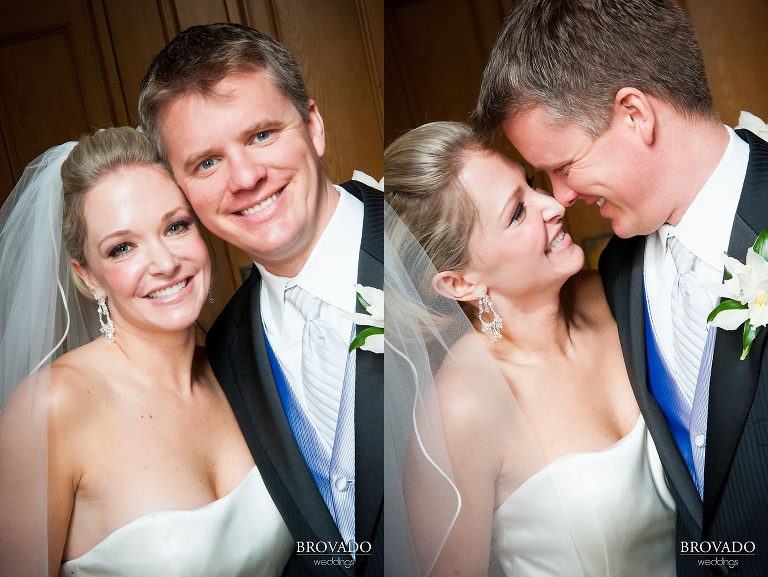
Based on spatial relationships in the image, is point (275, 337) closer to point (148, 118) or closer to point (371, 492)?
point (371, 492)

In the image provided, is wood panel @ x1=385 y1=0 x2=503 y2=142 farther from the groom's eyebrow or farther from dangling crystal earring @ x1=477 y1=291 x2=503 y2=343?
dangling crystal earring @ x1=477 y1=291 x2=503 y2=343

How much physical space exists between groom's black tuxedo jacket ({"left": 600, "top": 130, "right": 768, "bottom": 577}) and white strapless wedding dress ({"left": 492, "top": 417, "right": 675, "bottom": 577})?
4cm

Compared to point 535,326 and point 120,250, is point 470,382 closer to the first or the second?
point 535,326

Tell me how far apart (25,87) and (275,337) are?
986 mm

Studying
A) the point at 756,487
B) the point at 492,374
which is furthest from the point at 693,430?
the point at 492,374

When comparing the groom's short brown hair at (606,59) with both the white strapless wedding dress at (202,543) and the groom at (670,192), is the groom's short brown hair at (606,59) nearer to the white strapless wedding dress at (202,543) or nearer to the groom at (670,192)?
the groom at (670,192)

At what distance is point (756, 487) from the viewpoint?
1986mm

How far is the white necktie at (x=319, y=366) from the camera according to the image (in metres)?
2.24

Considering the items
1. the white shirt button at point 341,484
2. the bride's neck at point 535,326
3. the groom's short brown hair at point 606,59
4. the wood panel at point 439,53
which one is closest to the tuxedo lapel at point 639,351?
the bride's neck at point 535,326

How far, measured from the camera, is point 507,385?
7.06 feet

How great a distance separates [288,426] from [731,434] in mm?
1091

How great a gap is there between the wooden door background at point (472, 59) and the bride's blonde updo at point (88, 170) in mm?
641

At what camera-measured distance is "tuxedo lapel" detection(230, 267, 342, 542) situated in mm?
2195

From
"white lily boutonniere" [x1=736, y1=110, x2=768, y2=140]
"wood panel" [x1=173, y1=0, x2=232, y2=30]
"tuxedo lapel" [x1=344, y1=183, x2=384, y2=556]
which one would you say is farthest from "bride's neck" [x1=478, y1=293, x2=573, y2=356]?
"wood panel" [x1=173, y1=0, x2=232, y2=30]
